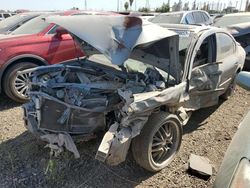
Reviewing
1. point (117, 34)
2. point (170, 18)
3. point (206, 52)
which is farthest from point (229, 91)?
point (170, 18)

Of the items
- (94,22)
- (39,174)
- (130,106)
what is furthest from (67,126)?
(94,22)

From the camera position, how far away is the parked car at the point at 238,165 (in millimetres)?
1519

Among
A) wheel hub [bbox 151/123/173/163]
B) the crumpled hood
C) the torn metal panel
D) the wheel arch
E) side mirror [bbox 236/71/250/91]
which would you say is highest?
the crumpled hood

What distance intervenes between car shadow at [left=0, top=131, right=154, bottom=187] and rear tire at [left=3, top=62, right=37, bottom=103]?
1726mm

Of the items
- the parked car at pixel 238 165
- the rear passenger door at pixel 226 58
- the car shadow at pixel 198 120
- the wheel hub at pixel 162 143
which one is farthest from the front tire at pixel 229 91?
the parked car at pixel 238 165

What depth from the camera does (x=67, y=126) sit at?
3.43 metres

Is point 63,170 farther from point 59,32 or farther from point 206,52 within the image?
point 59,32

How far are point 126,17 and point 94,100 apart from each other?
1032 millimetres

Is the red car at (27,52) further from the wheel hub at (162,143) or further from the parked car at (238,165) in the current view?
the parked car at (238,165)

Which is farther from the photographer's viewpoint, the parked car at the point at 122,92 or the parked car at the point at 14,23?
the parked car at the point at 14,23

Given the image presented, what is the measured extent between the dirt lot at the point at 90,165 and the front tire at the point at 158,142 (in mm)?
150

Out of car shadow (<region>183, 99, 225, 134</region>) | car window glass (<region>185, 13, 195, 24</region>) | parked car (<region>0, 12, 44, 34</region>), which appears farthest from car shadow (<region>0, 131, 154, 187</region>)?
car window glass (<region>185, 13, 195, 24</region>)

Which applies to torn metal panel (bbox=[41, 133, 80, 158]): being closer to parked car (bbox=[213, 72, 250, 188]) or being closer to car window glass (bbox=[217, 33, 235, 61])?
parked car (bbox=[213, 72, 250, 188])

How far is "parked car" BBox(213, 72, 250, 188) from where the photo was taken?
152 cm
